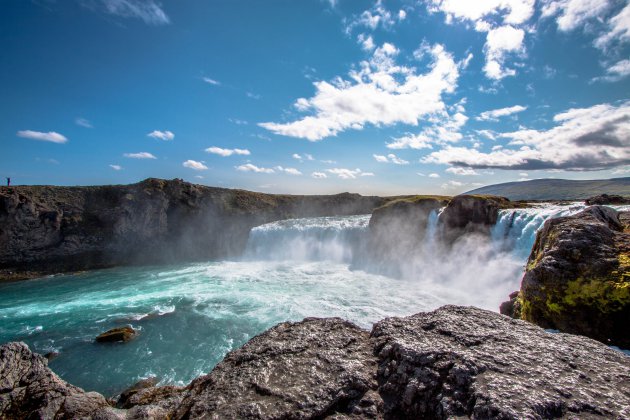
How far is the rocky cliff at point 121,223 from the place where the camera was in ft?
145

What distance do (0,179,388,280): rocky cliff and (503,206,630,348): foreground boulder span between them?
55248mm

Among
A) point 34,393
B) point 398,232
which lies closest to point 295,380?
point 34,393

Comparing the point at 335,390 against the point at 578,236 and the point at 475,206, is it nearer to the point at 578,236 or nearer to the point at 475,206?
the point at 578,236

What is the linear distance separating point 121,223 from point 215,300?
3810cm

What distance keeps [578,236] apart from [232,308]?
22.7 meters

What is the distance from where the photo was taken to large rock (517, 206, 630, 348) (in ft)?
21.0

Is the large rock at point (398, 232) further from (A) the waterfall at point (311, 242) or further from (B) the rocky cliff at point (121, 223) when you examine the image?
(B) the rocky cliff at point (121, 223)

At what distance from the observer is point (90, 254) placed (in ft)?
160

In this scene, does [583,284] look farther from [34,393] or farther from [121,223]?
[121,223]

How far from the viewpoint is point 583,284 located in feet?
23.1

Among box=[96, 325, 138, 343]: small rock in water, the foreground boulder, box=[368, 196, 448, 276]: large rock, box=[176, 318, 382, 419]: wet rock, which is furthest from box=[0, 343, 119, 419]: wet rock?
box=[368, 196, 448, 276]: large rock

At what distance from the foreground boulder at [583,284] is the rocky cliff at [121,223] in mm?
55248

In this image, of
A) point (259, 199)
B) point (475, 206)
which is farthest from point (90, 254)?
point (475, 206)

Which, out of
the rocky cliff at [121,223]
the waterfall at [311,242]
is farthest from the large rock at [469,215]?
the rocky cliff at [121,223]
